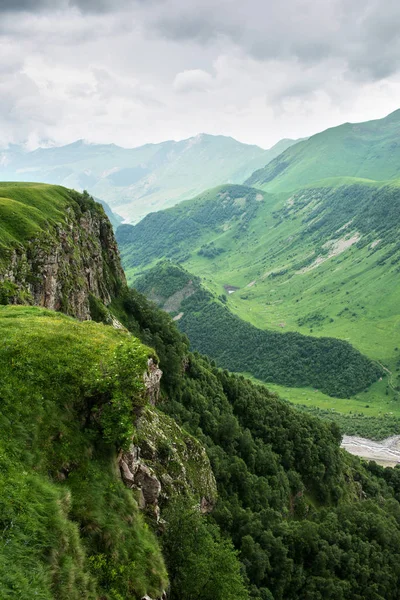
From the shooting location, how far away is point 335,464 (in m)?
105

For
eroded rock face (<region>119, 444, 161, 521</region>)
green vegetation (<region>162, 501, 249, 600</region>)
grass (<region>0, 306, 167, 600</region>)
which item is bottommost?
green vegetation (<region>162, 501, 249, 600</region>)

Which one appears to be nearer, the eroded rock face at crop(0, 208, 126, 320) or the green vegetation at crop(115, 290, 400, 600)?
the green vegetation at crop(115, 290, 400, 600)

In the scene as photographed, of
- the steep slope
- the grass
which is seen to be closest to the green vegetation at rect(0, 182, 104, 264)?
the steep slope

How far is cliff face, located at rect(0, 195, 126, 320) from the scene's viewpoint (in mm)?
59756

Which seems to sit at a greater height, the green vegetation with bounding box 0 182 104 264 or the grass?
the green vegetation with bounding box 0 182 104 264

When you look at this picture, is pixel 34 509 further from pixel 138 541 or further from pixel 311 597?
pixel 311 597

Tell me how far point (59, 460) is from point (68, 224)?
63.8 meters

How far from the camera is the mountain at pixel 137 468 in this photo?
81.9ft

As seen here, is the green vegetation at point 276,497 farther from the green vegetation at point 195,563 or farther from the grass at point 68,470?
the grass at point 68,470

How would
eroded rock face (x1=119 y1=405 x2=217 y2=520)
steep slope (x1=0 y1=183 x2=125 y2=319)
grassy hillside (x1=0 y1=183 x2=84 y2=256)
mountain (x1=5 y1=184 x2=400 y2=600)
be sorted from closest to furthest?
mountain (x1=5 y1=184 x2=400 y2=600) → eroded rock face (x1=119 y1=405 x2=217 y2=520) → steep slope (x1=0 y1=183 x2=125 y2=319) → grassy hillside (x1=0 y1=183 x2=84 y2=256)

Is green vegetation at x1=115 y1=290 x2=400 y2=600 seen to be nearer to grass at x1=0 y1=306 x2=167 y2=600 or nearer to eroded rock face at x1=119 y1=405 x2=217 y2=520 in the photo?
eroded rock face at x1=119 y1=405 x2=217 y2=520

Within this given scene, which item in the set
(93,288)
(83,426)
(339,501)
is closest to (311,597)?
(339,501)

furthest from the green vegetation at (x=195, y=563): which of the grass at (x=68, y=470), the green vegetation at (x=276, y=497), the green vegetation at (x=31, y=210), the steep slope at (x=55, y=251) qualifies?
the green vegetation at (x=31, y=210)

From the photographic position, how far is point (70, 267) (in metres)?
76.9
